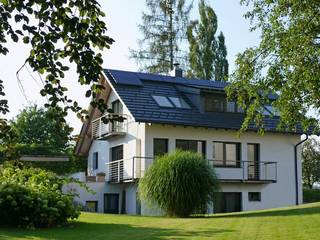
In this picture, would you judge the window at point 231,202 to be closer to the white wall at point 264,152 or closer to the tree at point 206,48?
the white wall at point 264,152

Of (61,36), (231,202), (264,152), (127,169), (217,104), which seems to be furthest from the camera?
(264,152)

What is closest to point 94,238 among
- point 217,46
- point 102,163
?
point 102,163

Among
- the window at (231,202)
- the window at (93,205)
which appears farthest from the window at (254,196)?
the window at (93,205)

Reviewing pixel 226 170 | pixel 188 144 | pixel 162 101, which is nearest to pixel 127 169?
pixel 188 144

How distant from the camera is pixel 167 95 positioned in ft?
97.1

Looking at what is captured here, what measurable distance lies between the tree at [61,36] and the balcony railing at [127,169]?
22.0 meters

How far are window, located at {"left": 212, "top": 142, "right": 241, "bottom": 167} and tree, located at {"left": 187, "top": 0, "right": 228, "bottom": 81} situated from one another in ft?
46.8

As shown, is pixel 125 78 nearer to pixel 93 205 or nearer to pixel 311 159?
pixel 93 205

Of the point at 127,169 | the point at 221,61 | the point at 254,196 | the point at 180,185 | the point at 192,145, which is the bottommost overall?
the point at 254,196

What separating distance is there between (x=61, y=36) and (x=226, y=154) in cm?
2578

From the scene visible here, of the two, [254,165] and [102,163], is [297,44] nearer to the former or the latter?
[254,165]

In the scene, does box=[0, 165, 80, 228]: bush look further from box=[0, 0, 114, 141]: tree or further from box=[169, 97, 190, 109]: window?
box=[169, 97, 190, 109]: window

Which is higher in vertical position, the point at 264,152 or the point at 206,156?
the point at 264,152

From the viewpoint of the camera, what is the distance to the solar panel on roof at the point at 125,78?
28.6 meters
